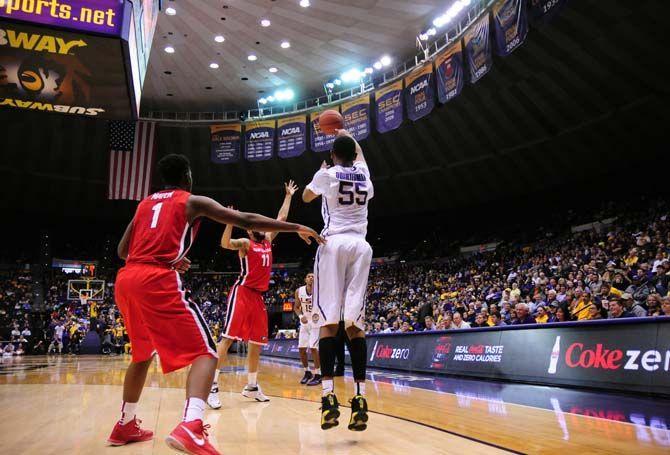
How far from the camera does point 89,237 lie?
33.2 meters

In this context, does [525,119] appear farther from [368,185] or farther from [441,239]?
[368,185]

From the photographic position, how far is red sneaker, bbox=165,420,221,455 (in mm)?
2576

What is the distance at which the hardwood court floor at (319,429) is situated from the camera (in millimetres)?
3168

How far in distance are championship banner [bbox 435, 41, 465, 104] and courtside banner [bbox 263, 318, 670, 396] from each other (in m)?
9.38

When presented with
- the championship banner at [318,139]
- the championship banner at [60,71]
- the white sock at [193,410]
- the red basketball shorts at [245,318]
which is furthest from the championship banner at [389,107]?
the white sock at [193,410]

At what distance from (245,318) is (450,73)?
44.8 ft

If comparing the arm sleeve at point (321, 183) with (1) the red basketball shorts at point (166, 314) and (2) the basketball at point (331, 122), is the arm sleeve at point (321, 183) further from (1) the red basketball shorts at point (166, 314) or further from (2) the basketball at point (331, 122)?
(1) the red basketball shorts at point (166, 314)

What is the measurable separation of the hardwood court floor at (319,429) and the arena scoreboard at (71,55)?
12.2 feet

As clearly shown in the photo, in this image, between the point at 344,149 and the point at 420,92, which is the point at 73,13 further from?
the point at 420,92

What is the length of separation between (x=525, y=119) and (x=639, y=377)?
1545 centimetres

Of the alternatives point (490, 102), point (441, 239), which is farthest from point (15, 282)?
point (490, 102)

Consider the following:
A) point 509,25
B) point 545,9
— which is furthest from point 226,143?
point 545,9

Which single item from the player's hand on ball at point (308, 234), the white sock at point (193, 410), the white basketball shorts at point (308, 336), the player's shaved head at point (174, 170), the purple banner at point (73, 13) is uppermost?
the purple banner at point (73, 13)

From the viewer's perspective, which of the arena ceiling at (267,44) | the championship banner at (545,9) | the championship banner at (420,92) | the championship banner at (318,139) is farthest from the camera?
the championship banner at (318,139)
